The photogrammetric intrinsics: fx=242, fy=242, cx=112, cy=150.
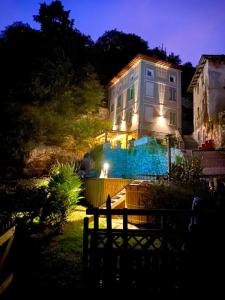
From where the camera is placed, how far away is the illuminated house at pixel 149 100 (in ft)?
109

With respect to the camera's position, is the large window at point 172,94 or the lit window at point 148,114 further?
the large window at point 172,94

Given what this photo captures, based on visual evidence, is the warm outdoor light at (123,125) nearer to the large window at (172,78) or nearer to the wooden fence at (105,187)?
the large window at (172,78)

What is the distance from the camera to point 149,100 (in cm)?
3403

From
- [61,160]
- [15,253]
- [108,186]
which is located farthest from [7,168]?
[15,253]

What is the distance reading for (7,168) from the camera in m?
26.4

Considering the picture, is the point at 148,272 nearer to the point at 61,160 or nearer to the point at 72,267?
the point at 72,267

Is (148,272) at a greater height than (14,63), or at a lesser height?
lesser

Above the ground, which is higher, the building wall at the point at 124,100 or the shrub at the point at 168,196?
the building wall at the point at 124,100

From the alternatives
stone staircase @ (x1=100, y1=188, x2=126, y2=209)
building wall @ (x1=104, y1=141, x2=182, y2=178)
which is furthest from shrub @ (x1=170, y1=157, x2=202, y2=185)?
building wall @ (x1=104, y1=141, x2=182, y2=178)

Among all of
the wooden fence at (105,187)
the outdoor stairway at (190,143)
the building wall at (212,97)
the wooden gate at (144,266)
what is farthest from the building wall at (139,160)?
the wooden gate at (144,266)

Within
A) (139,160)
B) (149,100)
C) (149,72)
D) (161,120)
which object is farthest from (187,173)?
(149,72)

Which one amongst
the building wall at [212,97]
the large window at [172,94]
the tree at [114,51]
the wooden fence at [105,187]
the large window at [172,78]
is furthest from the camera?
the tree at [114,51]

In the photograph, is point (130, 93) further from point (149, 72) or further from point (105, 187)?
point (105, 187)

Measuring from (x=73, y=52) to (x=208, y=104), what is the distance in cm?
2204
